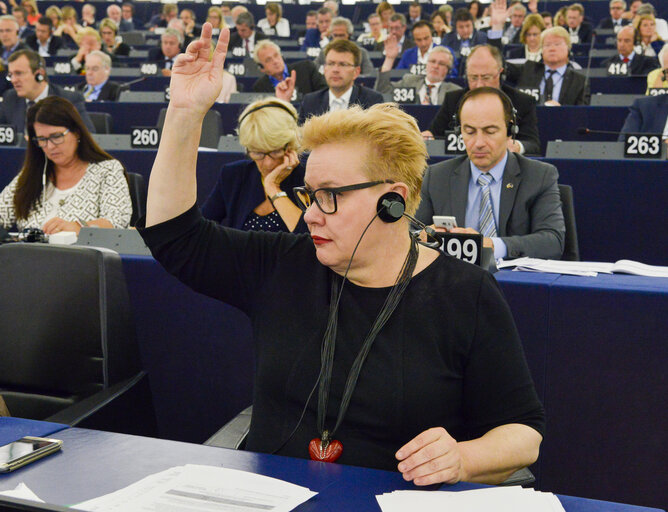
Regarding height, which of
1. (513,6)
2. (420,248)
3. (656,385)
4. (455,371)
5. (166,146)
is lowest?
(656,385)

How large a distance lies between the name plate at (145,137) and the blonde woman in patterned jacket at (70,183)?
152 centimetres

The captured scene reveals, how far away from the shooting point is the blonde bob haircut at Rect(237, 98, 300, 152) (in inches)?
113

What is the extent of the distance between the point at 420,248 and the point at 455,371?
234 millimetres

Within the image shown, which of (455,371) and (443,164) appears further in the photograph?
(443,164)

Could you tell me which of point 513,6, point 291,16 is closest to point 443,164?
point 513,6

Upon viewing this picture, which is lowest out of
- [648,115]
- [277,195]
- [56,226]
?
[56,226]

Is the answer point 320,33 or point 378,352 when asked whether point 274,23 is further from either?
point 378,352

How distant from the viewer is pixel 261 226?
291cm

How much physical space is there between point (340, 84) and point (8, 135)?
2063mm

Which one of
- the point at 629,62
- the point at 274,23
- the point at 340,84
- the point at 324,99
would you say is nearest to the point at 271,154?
the point at 340,84

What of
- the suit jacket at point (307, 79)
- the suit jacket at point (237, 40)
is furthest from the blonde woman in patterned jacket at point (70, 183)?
the suit jacket at point (237, 40)

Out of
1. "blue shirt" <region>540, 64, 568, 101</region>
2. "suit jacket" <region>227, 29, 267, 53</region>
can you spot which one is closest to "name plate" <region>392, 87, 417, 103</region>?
"blue shirt" <region>540, 64, 568, 101</region>

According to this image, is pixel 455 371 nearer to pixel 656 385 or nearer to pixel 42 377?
pixel 656 385

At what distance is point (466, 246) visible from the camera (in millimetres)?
1987
